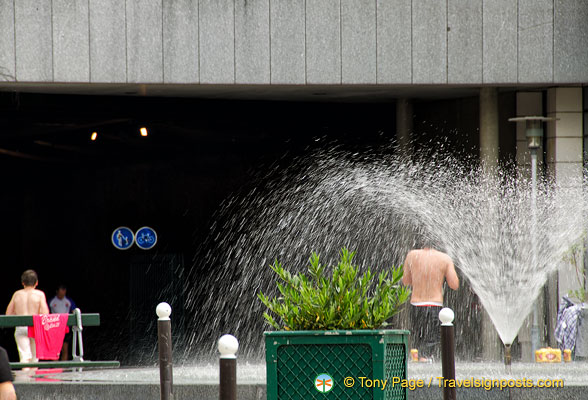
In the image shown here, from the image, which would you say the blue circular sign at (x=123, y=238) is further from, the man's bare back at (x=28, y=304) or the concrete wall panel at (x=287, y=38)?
the man's bare back at (x=28, y=304)

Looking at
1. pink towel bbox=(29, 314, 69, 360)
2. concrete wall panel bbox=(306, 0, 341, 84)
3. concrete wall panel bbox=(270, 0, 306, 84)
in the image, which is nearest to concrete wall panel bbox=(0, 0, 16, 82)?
concrete wall panel bbox=(270, 0, 306, 84)

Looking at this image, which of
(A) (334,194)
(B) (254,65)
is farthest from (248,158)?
(B) (254,65)

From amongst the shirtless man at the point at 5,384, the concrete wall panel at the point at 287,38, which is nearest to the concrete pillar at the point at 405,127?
the concrete wall panel at the point at 287,38

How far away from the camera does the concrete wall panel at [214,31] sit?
1605cm

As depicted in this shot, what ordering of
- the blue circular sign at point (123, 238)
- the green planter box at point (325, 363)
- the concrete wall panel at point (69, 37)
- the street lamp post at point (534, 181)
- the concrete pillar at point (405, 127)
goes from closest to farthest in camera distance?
the green planter box at point (325, 363), the street lamp post at point (534, 181), the concrete wall panel at point (69, 37), the concrete pillar at point (405, 127), the blue circular sign at point (123, 238)

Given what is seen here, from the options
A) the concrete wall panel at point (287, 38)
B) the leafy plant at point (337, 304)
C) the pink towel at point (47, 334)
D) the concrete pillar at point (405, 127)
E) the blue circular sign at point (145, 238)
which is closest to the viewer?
the leafy plant at point (337, 304)

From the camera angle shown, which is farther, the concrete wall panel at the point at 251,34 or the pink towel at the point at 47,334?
the concrete wall panel at the point at 251,34

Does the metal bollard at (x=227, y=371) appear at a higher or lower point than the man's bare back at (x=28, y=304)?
higher

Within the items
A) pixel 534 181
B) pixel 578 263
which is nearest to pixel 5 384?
pixel 534 181

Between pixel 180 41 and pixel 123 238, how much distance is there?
9691 millimetres

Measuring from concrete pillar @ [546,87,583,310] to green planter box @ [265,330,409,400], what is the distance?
1172cm

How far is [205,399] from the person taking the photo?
9.81 meters

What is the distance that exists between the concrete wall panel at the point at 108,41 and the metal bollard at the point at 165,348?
7.87 m

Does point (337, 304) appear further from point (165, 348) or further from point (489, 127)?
point (489, 127)
